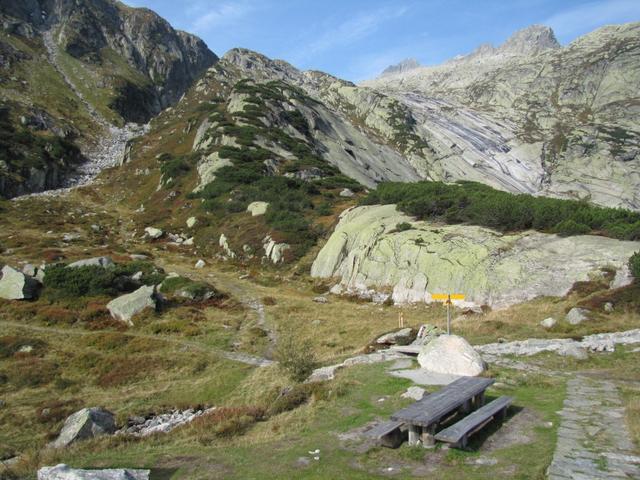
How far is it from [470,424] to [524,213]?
2699 cm

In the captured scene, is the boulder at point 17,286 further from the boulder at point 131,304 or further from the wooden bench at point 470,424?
the wooden bench at point 470,424

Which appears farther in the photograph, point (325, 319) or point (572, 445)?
point (325, 319)


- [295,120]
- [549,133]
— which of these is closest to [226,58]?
[295,120]

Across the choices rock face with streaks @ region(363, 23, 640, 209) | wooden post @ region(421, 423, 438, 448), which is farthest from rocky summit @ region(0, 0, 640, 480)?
rock face with streaks @ region(363, 23, 640, 209)

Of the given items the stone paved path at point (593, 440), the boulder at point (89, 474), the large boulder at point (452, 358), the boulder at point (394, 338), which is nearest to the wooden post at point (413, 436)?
the stone paved path at point (593, 440)

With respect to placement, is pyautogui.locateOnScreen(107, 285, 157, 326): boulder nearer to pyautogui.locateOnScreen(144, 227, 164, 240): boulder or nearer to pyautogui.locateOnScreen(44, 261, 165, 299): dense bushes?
pyautogui.locateOnScreen(44, 261, 165, 299): dense bushes

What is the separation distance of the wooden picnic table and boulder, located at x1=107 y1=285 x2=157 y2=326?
77.3 feet

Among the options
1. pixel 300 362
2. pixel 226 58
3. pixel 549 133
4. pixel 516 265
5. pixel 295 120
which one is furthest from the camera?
pixel 226 58

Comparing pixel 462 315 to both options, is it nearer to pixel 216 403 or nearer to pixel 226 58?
pixel 216 403

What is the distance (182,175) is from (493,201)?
51829mm

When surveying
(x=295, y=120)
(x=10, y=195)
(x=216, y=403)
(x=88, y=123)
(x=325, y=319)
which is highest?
(x=88, y=123)

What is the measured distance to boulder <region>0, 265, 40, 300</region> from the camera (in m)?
31.3

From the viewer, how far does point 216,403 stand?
1909 cm

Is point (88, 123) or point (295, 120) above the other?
point (88, 123)
